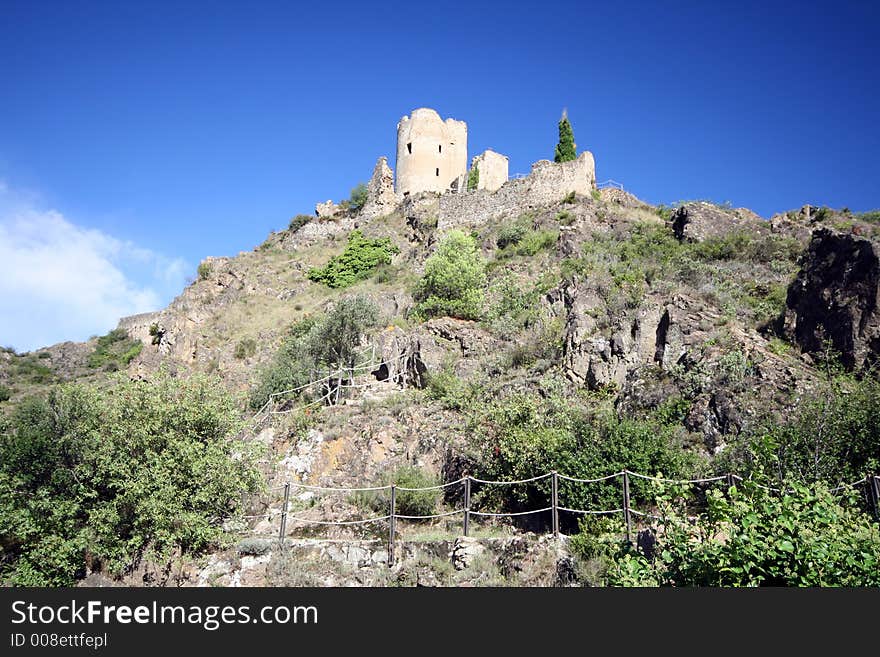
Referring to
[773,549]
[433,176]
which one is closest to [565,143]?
[433,176]

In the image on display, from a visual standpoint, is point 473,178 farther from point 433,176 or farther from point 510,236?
point 510,236

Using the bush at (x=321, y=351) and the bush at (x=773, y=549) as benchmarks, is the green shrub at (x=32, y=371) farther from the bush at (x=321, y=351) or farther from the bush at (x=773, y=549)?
the bush at (x=773, y=549)

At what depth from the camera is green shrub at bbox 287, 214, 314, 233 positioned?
175ft

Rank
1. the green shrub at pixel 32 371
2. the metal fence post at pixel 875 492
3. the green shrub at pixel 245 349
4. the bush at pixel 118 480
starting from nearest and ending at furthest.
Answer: the metal fence post at pixel 875 492 < the bush at pixel 118 480 < the green shrub at pixel 245 349 < the green shrub at pixel 32 371

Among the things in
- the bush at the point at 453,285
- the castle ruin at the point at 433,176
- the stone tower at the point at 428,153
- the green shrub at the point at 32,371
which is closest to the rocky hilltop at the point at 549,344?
the green shrub at the point at 32,371

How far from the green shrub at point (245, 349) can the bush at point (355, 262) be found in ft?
27.5

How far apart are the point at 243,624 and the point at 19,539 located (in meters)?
8.48

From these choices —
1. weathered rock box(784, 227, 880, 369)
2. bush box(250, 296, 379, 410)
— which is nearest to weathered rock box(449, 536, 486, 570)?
weathered rock box(784, 227, 880, 369)

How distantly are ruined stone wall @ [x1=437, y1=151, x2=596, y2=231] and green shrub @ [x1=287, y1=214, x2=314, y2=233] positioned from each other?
47.8ft

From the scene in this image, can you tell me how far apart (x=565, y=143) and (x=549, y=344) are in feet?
86.7

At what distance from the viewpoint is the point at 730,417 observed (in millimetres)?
16578

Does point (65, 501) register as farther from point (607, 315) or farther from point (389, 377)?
point (607, 315)

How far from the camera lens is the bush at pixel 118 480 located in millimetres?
13992

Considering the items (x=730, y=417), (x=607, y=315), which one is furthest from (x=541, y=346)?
(x=730, y=417)
